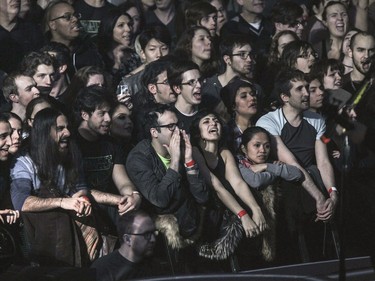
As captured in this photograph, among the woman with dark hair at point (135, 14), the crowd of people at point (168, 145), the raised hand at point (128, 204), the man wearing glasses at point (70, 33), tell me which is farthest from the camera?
the woman with dark hair at point (135, 14)

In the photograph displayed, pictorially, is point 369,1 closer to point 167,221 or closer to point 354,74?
point 354,74

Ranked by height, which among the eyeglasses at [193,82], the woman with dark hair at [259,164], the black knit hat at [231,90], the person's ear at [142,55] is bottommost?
the woman with dark hair at [259,164]

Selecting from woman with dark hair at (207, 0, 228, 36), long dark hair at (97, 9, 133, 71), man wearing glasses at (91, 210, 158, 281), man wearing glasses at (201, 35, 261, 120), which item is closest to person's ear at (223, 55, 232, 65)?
man wearing glasses at (201, 35, 261, 120)

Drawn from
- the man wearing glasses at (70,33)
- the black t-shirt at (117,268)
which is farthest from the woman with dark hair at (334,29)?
the black t-shirt at (117,268)

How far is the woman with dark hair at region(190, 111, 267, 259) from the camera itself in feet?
30.2

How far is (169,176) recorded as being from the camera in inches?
345

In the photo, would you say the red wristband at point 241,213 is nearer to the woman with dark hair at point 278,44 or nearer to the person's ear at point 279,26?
the woman with dark hair at point 278,44

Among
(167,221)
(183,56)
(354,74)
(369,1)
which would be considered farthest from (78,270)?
(369,1)

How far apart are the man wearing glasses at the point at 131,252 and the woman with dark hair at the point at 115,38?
10.2ft

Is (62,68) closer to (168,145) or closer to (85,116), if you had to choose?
(85,116)

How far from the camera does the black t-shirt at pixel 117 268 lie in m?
7.87

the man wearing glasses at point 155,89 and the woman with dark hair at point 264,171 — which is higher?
the man wearing glasses at point 155,89

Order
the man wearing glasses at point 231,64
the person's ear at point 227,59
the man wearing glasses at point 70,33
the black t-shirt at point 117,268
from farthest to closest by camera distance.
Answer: the person's ear at point 227,59 < the man wearing glasses at point 70,33 < the man wearing glasses at point 231,64 < the black t-shirt at point 117,268

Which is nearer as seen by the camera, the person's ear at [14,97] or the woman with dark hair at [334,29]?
the person's ear at [14,97]
